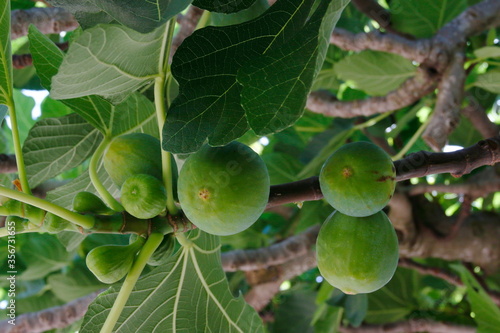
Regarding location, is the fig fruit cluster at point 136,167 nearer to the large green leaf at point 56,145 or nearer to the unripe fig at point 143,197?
the unripe fig at point 143,197

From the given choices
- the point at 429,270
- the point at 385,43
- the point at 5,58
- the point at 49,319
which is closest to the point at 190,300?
the point at 5,58

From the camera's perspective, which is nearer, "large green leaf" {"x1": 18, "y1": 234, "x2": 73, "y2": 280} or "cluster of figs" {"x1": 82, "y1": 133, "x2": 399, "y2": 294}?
"cluster of figs" {"x1": 82, "y1": 133, "x2": 399, "y2": 294}

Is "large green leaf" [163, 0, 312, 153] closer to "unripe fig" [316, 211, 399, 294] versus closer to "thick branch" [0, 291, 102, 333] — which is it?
"unripe fig" [316, 211, 399, 294]

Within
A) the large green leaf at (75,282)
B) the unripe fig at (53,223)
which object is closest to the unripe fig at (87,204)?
the unripe fig at (53,223)

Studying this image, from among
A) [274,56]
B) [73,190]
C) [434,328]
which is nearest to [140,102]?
[73,190]

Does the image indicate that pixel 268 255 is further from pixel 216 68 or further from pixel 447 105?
pixel 216 68

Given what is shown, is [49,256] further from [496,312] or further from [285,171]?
[496,312]

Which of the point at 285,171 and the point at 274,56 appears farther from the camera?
the point at 285,171

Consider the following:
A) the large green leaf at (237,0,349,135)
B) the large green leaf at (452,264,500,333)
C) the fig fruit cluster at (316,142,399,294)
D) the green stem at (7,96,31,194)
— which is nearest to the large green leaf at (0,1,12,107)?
the green stem at (7,96,31,194)
